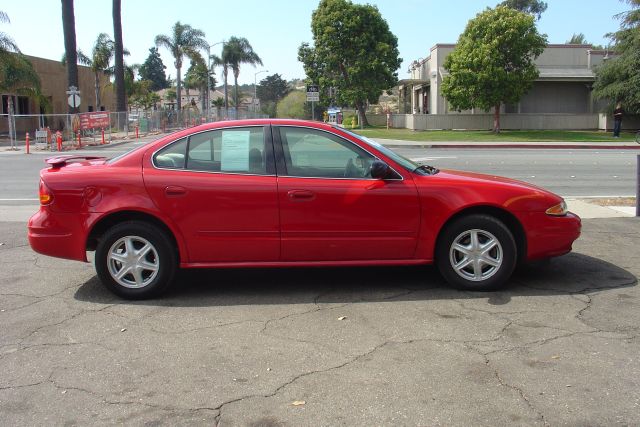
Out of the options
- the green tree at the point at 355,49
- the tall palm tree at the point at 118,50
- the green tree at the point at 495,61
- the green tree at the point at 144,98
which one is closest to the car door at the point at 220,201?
the green tree at the point at 495,61

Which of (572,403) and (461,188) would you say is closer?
(572,403)

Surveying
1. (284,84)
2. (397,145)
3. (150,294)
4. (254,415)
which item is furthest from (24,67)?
(284,84)

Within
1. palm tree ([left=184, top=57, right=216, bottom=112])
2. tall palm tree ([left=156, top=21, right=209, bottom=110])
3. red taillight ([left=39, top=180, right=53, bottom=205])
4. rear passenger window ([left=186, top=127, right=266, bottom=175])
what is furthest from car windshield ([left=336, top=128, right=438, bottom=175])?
palm tree ([left=184, top=57, right=216, bottom=112])

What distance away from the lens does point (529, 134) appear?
34.5 metres

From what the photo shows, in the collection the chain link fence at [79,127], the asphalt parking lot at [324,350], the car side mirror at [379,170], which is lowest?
the asphalt parking lot at [324,350]

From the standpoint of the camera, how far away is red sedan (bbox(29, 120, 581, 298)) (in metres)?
5.37

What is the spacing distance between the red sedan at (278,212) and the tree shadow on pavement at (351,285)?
0.80 feet

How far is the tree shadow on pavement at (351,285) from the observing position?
5516 mm

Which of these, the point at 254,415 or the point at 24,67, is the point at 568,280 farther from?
the point at 24,67

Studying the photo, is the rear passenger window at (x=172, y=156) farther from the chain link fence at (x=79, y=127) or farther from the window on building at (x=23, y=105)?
the window on building at (x=23, y=105)

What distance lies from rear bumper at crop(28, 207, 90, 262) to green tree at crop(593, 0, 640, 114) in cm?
3217

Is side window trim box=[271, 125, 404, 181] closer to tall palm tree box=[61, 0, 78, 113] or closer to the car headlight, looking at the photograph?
the car headlight

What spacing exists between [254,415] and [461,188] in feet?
9.52

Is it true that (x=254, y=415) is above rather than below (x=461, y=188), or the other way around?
below
